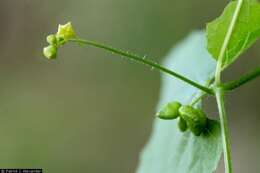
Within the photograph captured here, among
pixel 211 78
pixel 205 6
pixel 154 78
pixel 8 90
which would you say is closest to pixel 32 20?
pixel 8 90

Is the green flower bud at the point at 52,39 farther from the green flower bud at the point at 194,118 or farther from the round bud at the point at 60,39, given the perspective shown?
the green flower bud at the point at 194,118

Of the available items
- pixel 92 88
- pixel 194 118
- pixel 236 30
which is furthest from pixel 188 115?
pixel 92 88

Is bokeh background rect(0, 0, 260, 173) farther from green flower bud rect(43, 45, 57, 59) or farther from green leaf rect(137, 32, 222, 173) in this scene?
green flower bud rect(43, 45, 57, 59)

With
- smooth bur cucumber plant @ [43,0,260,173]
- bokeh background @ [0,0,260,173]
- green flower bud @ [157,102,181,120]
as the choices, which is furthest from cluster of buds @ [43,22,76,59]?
bokeh background @ [0,0,260,173]

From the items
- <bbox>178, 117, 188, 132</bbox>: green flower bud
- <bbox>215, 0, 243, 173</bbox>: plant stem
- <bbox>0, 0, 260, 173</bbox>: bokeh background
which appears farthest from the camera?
<bbox>0, 0, 260, 173</bbox>: bokeh background

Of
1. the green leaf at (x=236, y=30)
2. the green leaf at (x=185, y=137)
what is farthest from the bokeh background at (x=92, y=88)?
the green leaf at (x=236, y=30)

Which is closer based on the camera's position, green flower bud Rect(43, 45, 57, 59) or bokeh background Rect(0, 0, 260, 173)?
green flower bud Rect(43, 45, 57, 59)

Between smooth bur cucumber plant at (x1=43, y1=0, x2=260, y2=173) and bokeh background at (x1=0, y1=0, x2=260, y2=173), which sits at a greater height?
bokeh background at (x1=0, y1=0, x2=260, y2=173)

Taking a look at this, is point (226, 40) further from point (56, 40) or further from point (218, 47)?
point (56, 40)
